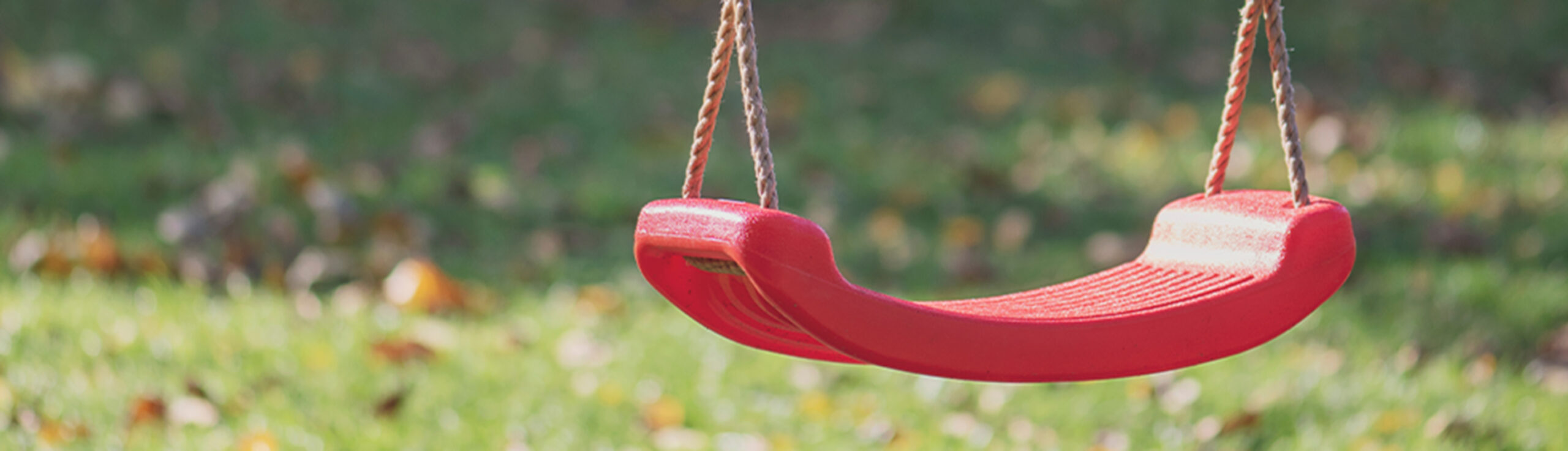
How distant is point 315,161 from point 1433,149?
130 inches

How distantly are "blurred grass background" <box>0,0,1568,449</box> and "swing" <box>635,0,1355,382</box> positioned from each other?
33.2 inches

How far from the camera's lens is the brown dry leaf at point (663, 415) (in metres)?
2.46

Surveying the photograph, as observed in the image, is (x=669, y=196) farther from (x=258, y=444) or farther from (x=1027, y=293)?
(x=1027, y=293)

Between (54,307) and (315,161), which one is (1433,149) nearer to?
(315,161)

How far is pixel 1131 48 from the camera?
5.71m

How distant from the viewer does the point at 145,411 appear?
2332 mm

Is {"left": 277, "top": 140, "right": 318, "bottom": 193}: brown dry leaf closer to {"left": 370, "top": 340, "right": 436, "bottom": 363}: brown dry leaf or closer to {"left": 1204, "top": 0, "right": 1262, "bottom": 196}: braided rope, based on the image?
{"left": 370, "top": 340, "right": 436, "bottom": 363}: brown dry leaf

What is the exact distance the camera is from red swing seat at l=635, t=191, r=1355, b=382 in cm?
131

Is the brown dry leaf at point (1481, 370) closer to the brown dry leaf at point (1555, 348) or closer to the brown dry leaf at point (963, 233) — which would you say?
the brown dry leaf at point (1555, 348)

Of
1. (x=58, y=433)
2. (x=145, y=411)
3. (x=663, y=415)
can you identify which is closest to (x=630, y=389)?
(x=663, y=415)

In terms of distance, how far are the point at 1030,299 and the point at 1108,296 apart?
0.28ft

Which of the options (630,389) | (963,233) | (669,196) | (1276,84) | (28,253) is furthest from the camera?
(669,196)

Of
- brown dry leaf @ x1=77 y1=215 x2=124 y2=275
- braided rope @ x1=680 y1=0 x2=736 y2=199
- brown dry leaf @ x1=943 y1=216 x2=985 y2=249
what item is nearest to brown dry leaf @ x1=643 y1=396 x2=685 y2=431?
braided rope @ x1=680 y1=0 x2=736 y2=199

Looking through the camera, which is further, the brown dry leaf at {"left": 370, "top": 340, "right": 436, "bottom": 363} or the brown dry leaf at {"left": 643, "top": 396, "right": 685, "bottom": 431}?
the brown dry leaf at {"left": 370, "top": 340, "right": 436, "bottom": 363}
